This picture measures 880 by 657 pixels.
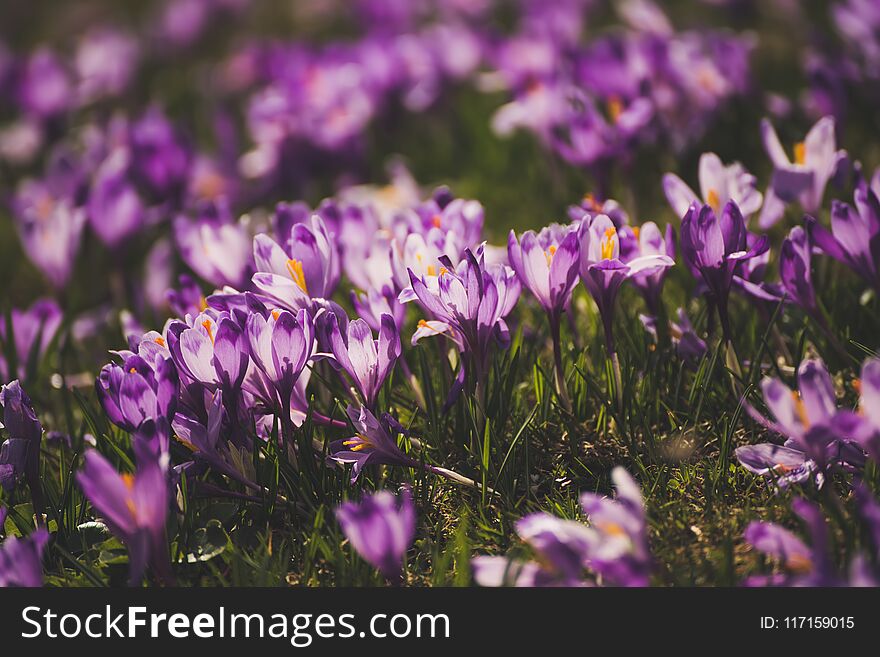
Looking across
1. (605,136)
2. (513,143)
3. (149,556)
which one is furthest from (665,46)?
(149,556)

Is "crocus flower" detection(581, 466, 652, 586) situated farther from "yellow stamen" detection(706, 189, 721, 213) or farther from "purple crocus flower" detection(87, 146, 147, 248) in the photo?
"purple crocus flower" detection(87, 146, 147, 248)

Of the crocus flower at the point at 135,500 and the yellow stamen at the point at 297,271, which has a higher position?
the yellow stamen at the point at 297,271

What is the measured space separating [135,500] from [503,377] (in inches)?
36.4

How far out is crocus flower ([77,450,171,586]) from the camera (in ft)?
5.58

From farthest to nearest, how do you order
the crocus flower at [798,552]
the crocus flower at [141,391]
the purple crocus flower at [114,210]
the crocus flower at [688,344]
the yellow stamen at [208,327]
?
the purple crocus flower at [114,210] < the crocus flower at [688,344] < the yellow stamen at [208,327] < the crocus flower at [141,391] < the crocus flower at [798,552]

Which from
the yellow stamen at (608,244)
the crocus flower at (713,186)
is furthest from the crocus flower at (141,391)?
the crocus flower at (713,186)

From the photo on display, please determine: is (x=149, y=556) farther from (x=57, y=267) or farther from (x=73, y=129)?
(x=73, y=129)

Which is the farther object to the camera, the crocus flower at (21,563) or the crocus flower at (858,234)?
the crocus flower at (858,234)

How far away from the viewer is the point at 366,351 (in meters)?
2.07

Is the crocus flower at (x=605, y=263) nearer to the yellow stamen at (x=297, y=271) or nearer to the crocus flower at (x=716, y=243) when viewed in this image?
the crocus flower at (x=716, y=243)

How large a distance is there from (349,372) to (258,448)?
0.28 metres

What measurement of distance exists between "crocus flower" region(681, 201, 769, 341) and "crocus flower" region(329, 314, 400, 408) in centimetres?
66

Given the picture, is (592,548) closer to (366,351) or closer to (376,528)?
(376,528)

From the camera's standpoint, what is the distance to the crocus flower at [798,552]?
156 cm
